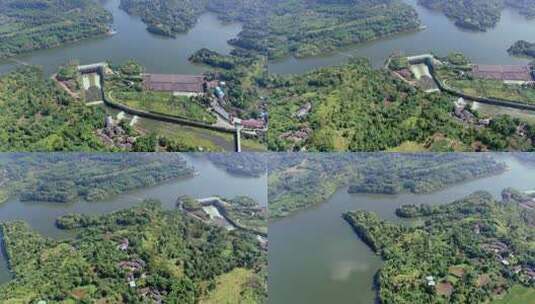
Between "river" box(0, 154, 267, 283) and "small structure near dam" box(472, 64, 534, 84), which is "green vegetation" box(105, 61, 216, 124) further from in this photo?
"small structure near dam" box(472, 64, 534, 84)

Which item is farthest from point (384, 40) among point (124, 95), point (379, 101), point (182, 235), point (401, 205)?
point (182, 235)

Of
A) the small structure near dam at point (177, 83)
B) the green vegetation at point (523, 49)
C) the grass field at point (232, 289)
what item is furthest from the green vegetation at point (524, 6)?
the grass field at point (232, 289)

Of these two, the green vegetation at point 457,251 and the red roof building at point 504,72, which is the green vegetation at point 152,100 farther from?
the red roof building at point 504,72

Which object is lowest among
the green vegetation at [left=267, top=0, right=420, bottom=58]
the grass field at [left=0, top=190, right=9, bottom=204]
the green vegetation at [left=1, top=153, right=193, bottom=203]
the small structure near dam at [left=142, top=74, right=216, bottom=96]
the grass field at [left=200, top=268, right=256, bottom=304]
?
the grass field at [left=200, top=268, right=256, bottom=304]

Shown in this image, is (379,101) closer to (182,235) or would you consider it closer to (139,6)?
(182,235)

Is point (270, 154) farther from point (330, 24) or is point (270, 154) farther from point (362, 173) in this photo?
point (330, 24)

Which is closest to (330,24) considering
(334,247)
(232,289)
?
(334,247)

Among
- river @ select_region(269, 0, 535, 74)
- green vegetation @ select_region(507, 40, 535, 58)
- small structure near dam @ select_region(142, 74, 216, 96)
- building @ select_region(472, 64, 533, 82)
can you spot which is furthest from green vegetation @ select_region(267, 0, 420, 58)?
green vegetation @ select_region(507, 40, 535, 58)
